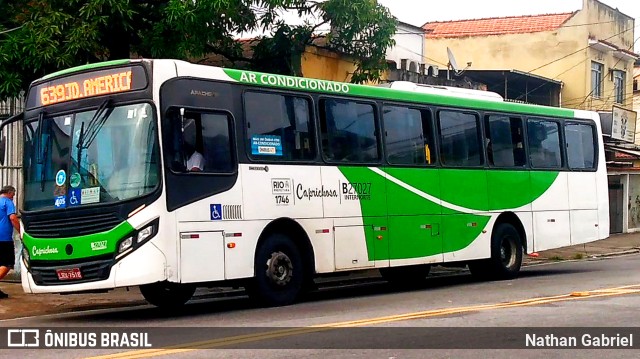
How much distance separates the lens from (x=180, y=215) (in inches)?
461

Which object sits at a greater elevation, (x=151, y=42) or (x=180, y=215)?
(x=151, y=42)

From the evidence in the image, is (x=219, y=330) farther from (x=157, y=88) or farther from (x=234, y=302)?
(x=234, y=302)

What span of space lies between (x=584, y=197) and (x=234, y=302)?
28.9 ft

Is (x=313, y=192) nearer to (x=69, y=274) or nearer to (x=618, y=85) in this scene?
(x=69, y=274)

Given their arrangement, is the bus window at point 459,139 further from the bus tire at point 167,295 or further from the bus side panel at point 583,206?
the bus tire at point 167,295

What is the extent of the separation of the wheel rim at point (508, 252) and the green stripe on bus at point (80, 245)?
350 inches

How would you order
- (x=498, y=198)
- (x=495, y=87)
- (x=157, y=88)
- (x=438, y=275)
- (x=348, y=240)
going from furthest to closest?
(x=495, y=87) → (x=438, y=275) → (x=498, y=198) → (x=348, y=240) → (x=157, y=88)

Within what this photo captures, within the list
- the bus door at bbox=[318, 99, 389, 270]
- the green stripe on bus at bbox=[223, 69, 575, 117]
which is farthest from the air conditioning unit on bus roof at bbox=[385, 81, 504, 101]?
the bus door at bbox=[318, 99, 389, 270]

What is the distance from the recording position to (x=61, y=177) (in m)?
12.0

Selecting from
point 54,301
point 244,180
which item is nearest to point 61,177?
point 244,180

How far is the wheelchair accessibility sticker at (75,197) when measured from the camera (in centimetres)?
1177

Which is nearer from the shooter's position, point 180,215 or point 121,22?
point 180,215

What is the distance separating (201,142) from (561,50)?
2972cm

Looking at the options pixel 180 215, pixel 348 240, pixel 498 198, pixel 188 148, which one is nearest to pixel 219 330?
pixel 180 215
